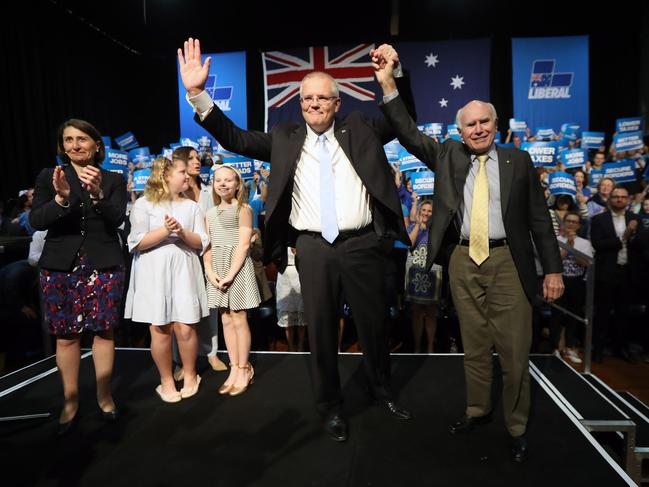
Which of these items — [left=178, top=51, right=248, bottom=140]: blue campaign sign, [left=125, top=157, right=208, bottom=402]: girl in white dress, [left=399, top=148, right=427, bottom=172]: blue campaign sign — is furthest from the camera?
[left=178, top=51, right=248, bottom=140]: blue campaign sign

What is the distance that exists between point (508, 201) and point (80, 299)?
7.37 feet

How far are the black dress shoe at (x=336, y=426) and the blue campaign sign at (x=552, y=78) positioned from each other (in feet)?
31.6

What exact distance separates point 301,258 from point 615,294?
12.8 ft

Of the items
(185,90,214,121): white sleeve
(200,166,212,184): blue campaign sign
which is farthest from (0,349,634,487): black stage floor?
(200,166,212,184): blue campaign sign

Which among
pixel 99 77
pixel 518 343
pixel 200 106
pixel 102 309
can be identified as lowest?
pixel 518 343

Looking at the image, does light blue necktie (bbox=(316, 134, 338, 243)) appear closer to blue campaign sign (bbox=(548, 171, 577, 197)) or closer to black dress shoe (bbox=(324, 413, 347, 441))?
black dress shoe (bbox=(324, 413, 347, 441))

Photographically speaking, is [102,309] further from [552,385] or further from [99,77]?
[99,77]

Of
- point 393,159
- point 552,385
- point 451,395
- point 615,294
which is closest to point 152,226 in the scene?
point 451,395

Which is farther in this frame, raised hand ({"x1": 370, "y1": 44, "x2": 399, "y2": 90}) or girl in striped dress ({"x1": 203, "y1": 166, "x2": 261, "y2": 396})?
girl in striped dress ({"x1": 203, "y1": 166, "x2": 261, "y2": 396})

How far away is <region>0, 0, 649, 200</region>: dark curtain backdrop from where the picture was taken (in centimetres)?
928

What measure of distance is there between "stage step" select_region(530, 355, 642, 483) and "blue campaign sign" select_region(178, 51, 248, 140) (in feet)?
30.2

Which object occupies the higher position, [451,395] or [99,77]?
[99,77]

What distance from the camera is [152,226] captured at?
9.07 ft

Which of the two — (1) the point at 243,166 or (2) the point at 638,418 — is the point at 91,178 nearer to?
(2) the point at 638,418
